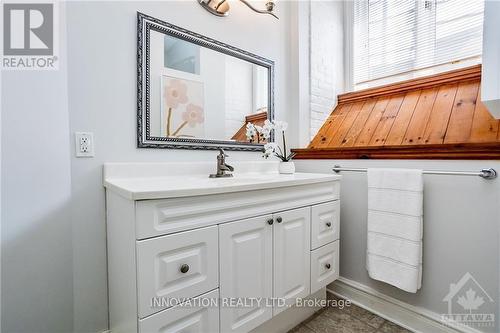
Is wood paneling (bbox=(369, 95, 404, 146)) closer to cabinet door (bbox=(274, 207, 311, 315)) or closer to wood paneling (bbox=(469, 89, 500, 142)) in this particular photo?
wood paneling (bbox=(469, 89, 500, 142))

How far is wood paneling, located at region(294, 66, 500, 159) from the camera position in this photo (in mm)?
1253

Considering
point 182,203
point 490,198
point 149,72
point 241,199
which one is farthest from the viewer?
point 149,72

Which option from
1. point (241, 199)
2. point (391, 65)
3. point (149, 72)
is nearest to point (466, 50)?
point (391, 65)

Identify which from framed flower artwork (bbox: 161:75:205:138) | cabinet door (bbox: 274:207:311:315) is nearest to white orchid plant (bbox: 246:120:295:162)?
framed flower artwork (bbox: 161:75:205:138)

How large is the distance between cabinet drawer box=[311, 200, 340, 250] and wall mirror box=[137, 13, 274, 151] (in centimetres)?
63

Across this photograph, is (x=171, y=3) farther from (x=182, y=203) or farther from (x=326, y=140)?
(x=326, y=140)

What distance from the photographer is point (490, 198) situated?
1163 mm

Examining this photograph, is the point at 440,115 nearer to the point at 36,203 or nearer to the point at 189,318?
the point at 189,318

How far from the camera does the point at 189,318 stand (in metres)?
0.93

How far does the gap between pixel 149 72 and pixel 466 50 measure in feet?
6.39

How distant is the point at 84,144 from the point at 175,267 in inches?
27.6

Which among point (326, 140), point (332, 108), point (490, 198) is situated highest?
point (332, 108)

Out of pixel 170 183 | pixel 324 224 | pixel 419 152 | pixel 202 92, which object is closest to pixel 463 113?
pixel 419 152

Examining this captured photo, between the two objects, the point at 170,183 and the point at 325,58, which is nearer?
the point at 170,183
